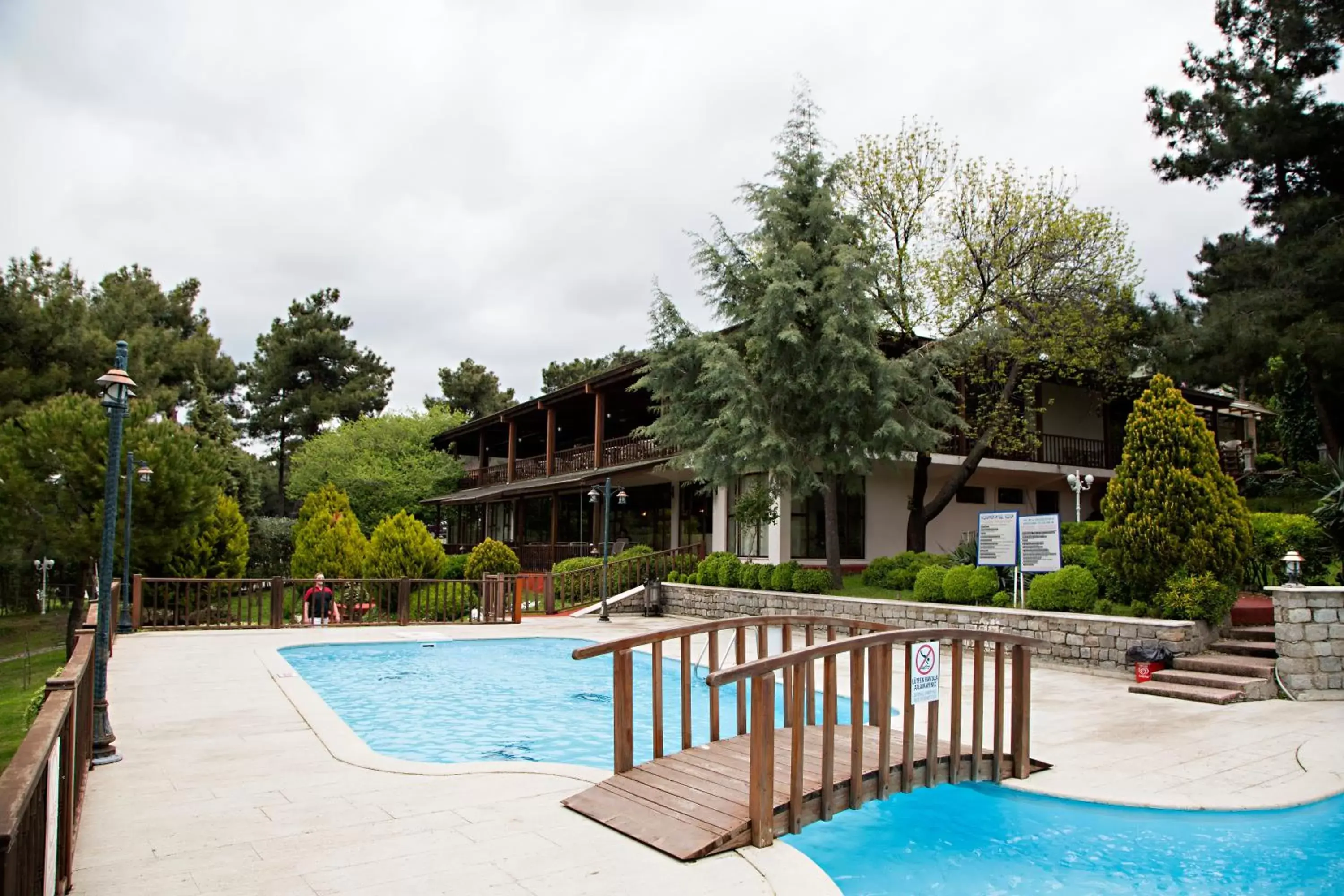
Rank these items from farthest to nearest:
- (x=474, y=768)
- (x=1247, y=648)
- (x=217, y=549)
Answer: (x=217, y=549) → (x=1247, y=648) → (x=474, y=768)

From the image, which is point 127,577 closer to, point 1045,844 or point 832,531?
point 832,531

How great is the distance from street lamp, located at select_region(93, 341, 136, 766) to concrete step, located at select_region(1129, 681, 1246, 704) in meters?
10.5

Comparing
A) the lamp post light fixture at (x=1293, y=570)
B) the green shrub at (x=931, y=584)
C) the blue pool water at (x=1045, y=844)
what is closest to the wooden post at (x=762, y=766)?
the blue pool water at (x=1045, y=844)

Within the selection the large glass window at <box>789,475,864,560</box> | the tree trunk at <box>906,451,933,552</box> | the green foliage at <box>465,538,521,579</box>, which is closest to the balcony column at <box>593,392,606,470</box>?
the green foliage at <box>465,538,521,579</box>

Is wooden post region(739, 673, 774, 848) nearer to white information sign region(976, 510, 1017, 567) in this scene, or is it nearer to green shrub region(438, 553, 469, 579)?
white information sign region(976, 510, 1017, 567)

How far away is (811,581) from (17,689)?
535 inches

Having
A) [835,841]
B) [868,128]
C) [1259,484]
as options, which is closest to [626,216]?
[868,128]

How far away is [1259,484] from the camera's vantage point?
26141 millimetres

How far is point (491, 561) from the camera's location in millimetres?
22469

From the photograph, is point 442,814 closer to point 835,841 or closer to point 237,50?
point 835,841

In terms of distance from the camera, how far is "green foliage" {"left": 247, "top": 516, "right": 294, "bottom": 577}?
32344 millimetres

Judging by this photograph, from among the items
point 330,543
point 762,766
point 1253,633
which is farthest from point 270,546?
point 762,766

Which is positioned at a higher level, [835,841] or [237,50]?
[237,50]

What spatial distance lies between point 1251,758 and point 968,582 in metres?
7.28
